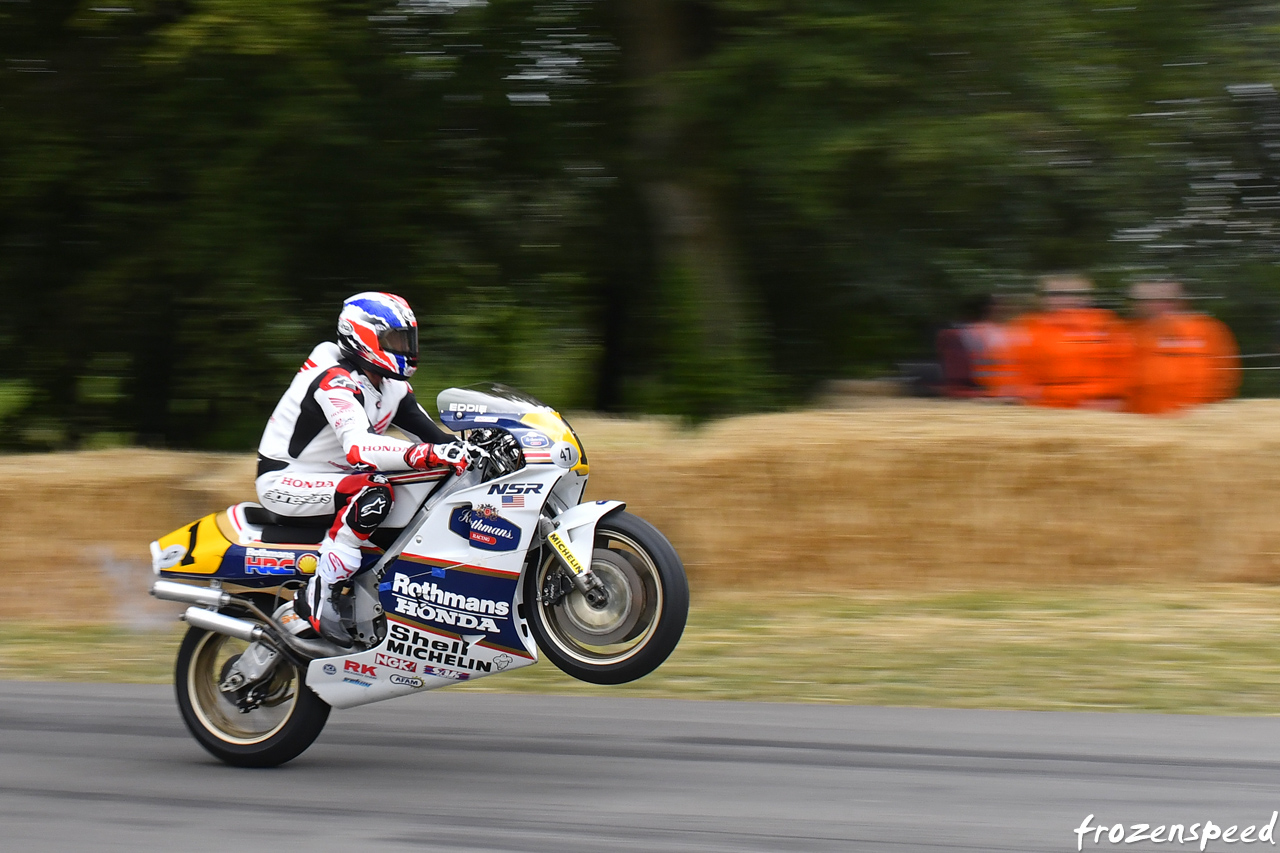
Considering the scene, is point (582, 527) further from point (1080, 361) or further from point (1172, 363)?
point (1172, 363)

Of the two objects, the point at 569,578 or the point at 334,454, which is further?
the point at 334,454

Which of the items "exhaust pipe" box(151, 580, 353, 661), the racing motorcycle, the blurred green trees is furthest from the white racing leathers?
the blurred green trees

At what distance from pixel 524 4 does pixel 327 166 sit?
2083mm

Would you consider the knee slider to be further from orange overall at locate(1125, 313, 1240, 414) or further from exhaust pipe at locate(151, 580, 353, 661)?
orange overall at locate(1125, 313, 1240, 414)

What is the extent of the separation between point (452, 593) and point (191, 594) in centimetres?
109

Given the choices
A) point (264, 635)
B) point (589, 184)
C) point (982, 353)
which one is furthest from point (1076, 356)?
point (264, 635)

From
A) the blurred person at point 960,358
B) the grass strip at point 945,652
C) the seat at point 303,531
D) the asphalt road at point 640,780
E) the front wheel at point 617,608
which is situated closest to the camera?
the asphalt road at point 640,780

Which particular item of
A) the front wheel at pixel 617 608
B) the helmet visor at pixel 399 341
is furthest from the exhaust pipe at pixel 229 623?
the helmet visor at pixel 399 341

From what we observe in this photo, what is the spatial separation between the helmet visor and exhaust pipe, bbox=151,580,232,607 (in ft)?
3.83

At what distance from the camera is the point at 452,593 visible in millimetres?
5078

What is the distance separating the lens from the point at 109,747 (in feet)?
18.2

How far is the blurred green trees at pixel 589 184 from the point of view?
9.88m

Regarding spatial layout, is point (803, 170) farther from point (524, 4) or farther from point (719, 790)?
point (719, 790)

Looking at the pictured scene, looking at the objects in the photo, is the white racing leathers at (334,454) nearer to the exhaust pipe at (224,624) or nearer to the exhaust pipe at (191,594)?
the exhaust pipe at (224,624)
